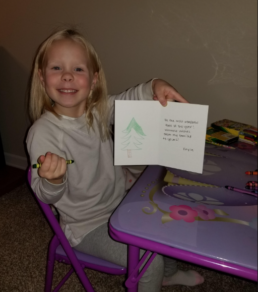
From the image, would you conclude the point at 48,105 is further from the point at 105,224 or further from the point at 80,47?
the point at 105,224

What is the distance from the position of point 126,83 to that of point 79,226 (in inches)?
32.1

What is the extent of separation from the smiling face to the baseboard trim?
3.72 ft

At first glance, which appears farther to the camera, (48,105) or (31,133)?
(48,105)

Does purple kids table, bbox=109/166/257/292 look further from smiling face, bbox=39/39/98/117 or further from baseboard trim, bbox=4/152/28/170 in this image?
baseboard trim, bbox=4/152/28/170

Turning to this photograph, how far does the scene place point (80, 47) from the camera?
90 centimetres

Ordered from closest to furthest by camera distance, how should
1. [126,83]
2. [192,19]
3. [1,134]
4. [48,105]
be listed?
[48,105]
[192,19]
[126,83]
[1,134]

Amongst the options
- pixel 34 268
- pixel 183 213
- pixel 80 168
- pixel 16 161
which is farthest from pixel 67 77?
pixel 16 161

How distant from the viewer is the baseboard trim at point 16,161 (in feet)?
6.28

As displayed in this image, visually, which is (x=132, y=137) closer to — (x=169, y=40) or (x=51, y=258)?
(x=51, y=258)

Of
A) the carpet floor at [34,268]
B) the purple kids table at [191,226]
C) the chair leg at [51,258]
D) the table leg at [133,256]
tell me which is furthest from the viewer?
the carpet floor at [34,268]

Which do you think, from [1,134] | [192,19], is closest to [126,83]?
[192,19]

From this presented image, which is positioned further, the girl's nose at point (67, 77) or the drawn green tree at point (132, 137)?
the girl's nose at point (67, 77)

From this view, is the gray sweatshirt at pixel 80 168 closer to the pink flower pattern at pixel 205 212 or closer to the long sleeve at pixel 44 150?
the long sleeve at pixel 44 150

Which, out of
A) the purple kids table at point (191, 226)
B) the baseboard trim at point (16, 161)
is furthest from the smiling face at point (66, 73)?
the baseboard trim at point (16, 161)
